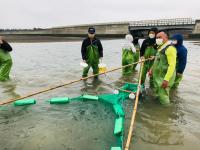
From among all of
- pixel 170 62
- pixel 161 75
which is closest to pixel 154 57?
pixel 161 75

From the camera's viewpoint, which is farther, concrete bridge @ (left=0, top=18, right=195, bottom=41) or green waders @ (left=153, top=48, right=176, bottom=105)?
concrete bridge @ (left=0, top=18, right=195, bottom=41)

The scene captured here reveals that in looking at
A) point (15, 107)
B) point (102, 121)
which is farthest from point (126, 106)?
point (15, 107)

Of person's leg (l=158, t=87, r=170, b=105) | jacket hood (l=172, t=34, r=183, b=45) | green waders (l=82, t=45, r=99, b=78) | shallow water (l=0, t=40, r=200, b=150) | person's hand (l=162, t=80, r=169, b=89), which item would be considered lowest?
shallow water (l=0, t=40, r=200, b=150)

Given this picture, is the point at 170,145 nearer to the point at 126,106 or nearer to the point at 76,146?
the point at 76,146

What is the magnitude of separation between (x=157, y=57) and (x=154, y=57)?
1.59m

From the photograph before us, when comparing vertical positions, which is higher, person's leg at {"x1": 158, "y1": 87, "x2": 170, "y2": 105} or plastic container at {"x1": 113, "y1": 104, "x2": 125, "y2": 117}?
person's leg at {"x1": 158, "y1": 87, "x2": 170, "y2": 105}

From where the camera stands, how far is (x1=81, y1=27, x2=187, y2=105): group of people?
670 cm

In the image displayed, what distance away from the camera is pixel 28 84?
1057 centimetres

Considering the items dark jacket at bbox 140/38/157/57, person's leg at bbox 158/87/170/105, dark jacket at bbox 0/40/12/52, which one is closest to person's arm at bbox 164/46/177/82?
person's leg at bbox 158/87/170/105

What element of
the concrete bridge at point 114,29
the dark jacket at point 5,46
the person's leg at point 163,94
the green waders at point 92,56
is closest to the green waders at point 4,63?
the dark jacket at point 5,46

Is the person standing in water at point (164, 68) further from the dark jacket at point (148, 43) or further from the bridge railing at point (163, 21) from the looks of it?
the bridge railing at point (163, 21)

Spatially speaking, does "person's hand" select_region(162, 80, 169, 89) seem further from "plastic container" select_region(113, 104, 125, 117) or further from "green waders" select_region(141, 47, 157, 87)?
"green waders" select_region(141, 47, 157, 87)

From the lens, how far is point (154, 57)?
8.73m

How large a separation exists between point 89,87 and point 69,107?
8.48ft
